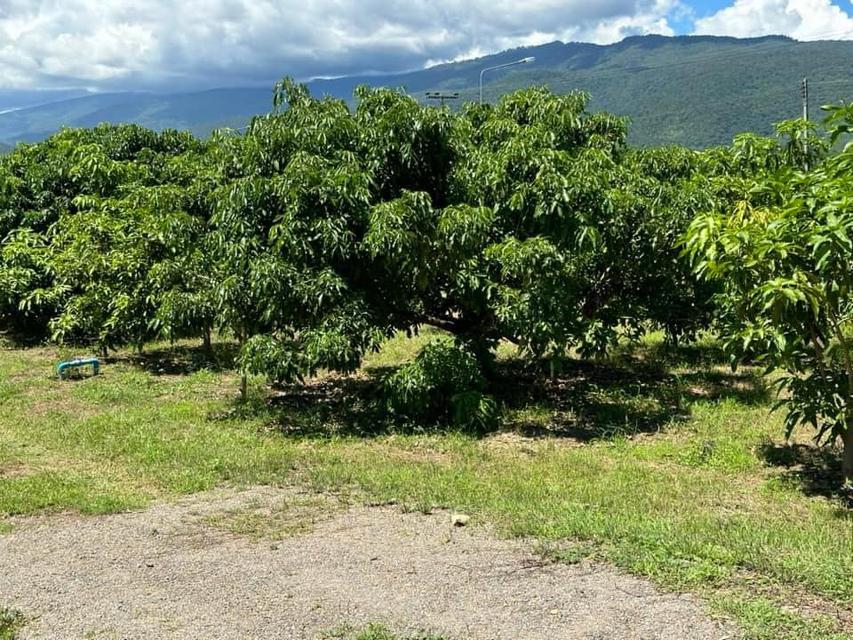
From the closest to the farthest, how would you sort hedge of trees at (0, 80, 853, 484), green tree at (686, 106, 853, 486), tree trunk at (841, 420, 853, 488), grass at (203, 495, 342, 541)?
1. green tree at (686, 106, 853, 486)
2. grass at (203, 495, 342, 541)
3. tree trunk at (841, 420, 853, 488)
4. hedge of trees at (0, 80, 853, 484)

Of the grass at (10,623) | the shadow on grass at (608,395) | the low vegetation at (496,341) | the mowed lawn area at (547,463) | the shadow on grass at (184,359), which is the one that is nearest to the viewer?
the grass at (10,623)

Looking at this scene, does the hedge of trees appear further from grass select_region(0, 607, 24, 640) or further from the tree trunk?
grass select_region(0, 607, 24, 640)

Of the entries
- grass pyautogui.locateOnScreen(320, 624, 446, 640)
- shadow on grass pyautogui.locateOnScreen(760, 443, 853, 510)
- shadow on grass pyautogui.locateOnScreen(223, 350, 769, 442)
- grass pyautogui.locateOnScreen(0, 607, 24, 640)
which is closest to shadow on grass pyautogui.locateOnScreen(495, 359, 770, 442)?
shadow on grass pyautogui.locateOnScreen(223, 350, 769, 442)

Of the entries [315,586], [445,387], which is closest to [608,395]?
[445,387]

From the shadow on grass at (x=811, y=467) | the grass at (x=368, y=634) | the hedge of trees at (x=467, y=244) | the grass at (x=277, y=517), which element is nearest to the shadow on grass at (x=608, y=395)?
the hedge of trees at (x=467, y=244)

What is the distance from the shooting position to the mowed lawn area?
464 centimetres

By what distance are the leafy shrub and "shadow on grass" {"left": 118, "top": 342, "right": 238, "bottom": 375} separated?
4.26 meters

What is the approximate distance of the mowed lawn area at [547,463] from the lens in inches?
183

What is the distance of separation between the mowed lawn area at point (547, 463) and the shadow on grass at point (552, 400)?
0.03m

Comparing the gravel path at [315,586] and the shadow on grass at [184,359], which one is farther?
the shadow on grass at [184,359]

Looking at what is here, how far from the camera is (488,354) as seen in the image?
964 centimetres

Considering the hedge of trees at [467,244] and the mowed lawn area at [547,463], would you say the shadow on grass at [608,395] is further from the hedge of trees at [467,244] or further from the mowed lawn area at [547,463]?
the hedge of trees at [467,244]

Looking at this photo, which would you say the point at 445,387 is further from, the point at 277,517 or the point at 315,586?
the point at 315,586

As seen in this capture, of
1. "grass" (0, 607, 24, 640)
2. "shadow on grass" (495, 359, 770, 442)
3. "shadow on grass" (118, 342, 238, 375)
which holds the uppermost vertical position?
"grass" (0, 607, 24, 640)
